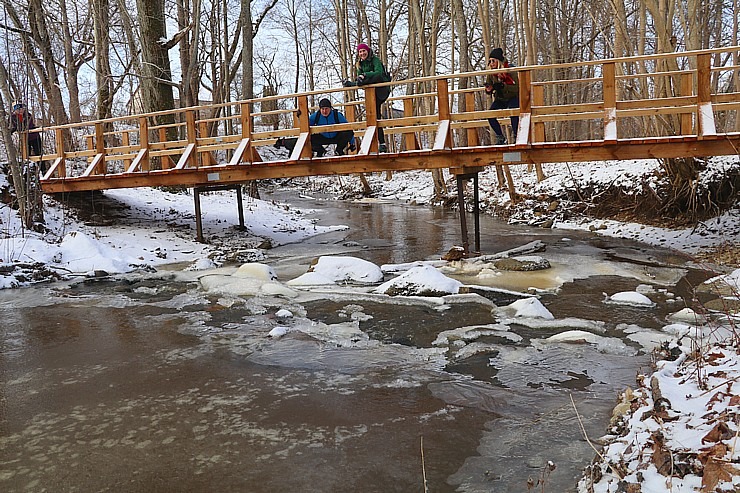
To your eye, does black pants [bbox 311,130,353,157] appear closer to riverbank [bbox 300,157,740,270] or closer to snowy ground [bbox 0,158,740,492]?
snowy ground [bbox 0,158,740,492]

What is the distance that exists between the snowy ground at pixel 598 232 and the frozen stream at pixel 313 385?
1.62 ft

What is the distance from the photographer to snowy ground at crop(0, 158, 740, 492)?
3176 millimetres

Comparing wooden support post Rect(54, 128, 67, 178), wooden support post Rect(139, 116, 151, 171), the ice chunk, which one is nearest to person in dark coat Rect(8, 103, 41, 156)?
wooden support post Rect(54, 128, 67, 178)

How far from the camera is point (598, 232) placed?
50.0 ft

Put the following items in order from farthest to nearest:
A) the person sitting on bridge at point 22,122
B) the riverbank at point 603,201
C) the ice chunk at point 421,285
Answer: the person sitting on bridge at point 22,122, the riverbank at point 603,201, the ice chunk at point 421,285

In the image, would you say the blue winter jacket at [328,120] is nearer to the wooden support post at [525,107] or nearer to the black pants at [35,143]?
the wooden support post at [525,107]

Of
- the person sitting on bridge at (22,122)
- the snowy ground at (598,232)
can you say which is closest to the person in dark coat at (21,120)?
the person sitting on bridge at (22,122)

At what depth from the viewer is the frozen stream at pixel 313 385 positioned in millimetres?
4035

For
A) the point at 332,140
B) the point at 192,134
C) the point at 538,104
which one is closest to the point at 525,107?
the point at 538,104

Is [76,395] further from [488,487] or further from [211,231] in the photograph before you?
[211,231]

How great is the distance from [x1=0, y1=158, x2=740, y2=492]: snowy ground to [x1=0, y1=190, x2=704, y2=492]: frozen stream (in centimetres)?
50

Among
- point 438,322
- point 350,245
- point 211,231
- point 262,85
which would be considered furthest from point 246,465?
point 262,85

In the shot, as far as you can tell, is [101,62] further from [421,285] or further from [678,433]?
[678,433]

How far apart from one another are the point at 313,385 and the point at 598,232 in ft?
37.8
